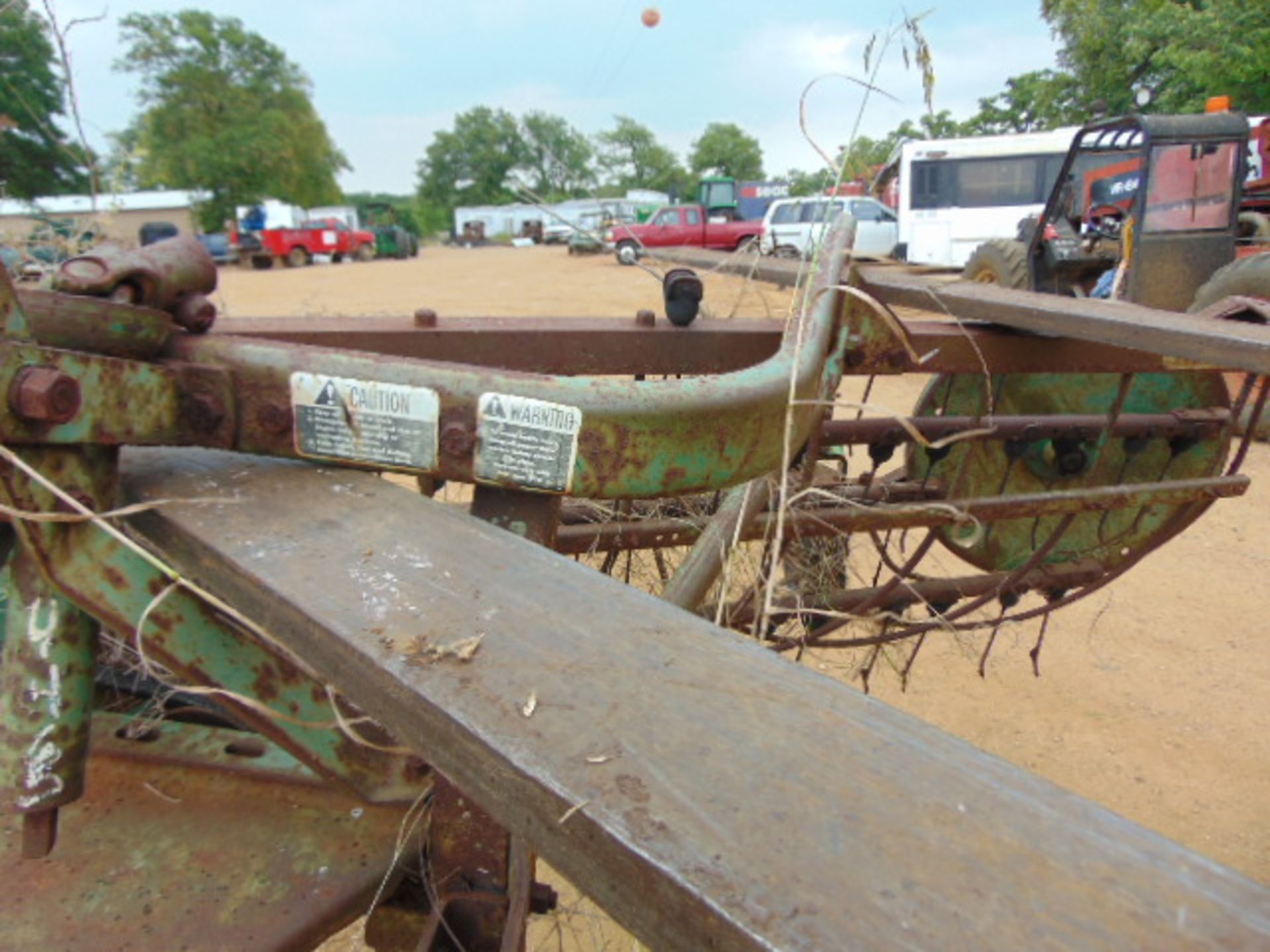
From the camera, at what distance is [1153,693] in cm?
383

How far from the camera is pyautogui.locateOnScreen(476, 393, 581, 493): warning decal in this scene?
0.99 meters

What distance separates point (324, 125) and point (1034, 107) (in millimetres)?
43387

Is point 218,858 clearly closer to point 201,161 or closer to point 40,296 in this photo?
point 40,296

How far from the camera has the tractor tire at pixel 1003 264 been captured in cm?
940

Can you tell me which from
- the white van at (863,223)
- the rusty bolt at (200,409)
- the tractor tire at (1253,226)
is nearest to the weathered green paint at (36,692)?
the rusty bolt at (200,409)

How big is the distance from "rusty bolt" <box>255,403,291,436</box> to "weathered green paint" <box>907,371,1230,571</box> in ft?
6.65

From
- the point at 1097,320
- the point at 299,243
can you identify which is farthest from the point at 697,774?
the point at 299,243

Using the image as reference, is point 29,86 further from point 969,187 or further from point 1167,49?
point 1167,49

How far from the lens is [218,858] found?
1.39 m

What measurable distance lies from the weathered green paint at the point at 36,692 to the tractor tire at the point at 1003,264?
9.10m

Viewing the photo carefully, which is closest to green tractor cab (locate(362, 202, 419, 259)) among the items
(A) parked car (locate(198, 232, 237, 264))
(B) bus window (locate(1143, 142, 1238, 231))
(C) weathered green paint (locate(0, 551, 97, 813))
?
(A) parked car (locate(198, 232, 237, 264))

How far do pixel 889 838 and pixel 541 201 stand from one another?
154cm

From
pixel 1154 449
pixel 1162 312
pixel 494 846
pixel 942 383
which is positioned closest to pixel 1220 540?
pixel 1154 449

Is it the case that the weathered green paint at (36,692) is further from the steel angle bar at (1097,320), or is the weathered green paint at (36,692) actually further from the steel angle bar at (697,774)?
the steel angle bar at (1097,320)
